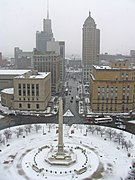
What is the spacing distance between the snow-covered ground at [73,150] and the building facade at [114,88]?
15.2m

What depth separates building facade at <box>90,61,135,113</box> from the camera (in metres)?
61.8

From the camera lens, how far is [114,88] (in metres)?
62.7

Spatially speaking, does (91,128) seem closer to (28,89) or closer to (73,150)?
(73,150)

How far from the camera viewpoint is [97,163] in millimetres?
34062

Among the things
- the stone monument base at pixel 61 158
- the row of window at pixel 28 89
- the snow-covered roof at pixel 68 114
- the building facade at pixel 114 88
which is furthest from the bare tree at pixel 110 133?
the row of window at pixel 28 89

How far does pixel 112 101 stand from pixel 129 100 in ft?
15.5

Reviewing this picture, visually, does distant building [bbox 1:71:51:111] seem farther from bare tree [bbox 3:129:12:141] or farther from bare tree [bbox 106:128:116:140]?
bare tree [bbox 106:128:116:140]

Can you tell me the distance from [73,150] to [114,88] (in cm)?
2858

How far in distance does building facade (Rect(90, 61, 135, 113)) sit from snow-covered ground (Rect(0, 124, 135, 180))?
15.2 metres

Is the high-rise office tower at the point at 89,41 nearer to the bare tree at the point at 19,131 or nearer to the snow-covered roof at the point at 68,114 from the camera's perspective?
the snow-covered roof at the point at 68,114

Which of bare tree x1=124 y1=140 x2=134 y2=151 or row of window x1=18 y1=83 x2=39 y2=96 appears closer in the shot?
bare tree x1=124 y1=140 x2=134 y2=151

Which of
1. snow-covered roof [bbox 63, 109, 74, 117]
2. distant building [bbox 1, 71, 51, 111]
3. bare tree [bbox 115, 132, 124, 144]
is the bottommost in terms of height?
snow-covered roof [bbox 63, 109, 74, 117]

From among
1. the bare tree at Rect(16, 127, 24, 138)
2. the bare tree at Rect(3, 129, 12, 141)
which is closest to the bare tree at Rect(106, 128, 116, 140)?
the bare tree at Rect(16, 127, 24, 138)

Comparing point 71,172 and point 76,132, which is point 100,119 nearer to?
point 76,132
